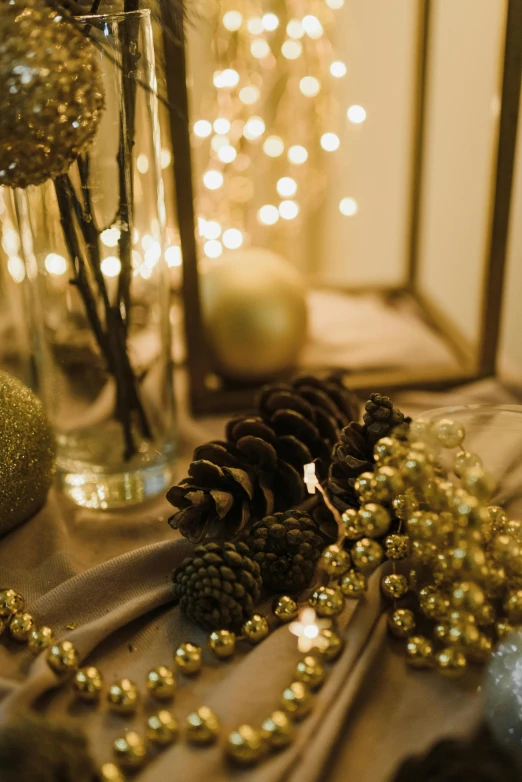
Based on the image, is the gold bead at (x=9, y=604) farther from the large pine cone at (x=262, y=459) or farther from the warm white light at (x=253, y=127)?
the warm white light at (x=253, y=127)

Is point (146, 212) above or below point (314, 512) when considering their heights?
above

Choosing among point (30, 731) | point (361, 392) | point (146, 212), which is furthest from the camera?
point (361, 392)

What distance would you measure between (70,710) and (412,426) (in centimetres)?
24

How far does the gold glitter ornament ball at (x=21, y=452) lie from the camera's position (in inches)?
19.1

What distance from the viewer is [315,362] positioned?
30.6 inches

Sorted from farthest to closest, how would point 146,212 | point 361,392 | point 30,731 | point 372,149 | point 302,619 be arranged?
point 372,149 < point 361,392 < point 146,212 < point 302,619 < point 30,731

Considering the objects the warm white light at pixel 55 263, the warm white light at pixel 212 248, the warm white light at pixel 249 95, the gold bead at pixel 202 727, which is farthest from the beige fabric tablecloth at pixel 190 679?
the warm white light at pixel 249 95

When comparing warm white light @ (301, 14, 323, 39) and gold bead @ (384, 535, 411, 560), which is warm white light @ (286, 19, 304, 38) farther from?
gold bead @ (384, 535, 411, 560)

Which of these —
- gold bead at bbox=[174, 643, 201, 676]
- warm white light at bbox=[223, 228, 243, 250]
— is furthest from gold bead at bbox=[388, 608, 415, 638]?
warm white light at bbox=[223, 228, 243, 250]

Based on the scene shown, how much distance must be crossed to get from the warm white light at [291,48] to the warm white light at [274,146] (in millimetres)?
106

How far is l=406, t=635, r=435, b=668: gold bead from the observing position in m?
0.40

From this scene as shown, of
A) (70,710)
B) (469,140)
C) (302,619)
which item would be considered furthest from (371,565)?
(469,140)

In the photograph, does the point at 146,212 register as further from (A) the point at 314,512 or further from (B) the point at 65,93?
(A) the point at 314,512

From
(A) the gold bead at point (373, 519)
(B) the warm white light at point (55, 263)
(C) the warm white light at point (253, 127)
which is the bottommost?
(A) the gold bead at point (373, 519)
